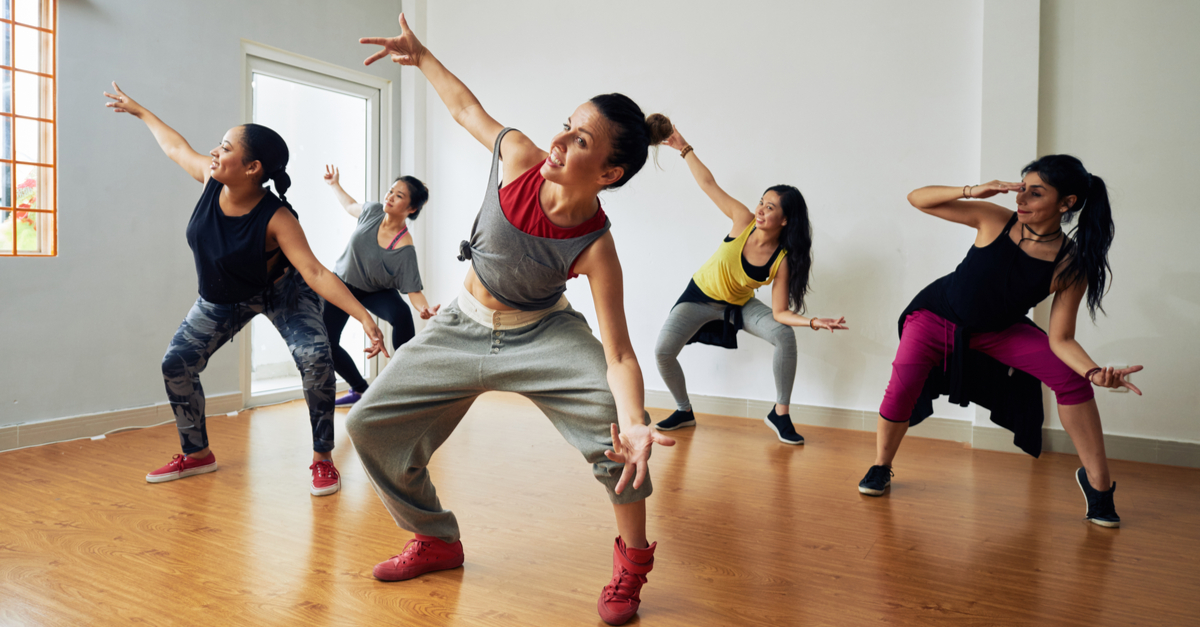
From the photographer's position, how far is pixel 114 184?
3521 millimetres

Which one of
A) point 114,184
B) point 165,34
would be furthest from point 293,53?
point 114,184

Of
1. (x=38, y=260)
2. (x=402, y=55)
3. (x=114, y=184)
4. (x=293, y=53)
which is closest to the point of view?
(x=402, y=55)

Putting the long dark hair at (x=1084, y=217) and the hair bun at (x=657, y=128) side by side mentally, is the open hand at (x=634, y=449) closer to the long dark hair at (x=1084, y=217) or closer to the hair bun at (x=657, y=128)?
the hair bun at (x=657, y=128)

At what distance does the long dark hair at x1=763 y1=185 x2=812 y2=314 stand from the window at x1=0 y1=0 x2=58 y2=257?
351cm

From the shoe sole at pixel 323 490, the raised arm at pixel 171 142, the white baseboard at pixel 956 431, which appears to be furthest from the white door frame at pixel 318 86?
the white baseboard at pixel 956 431

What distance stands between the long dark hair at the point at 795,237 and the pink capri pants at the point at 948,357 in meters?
0.88

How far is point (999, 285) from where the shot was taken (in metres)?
2.54

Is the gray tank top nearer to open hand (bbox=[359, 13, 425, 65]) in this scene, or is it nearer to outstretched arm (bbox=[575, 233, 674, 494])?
outstretched arm (bbox=[575, 233, 674, 494])

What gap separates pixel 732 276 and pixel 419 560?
232 centimetres

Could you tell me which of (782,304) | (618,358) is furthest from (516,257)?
(782,304)

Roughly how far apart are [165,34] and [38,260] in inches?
52.3

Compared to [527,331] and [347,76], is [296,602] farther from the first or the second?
[347,76]

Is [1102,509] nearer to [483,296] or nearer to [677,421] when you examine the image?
[677,421]

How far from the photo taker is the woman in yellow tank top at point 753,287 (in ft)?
12.0
